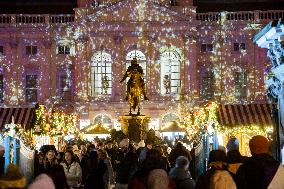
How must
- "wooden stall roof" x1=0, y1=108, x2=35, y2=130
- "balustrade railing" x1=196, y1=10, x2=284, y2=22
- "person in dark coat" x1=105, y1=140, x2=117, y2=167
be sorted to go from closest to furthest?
"person in dark coat" x1=105, y1=140, x2=117, y2=167 → "wooden stall roof" x1=0, y1=108, x2=35, y2=130 → "balustrade railing" x1=196, y1=10, x2=284, y2=22

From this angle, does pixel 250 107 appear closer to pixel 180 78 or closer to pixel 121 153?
pixel 180 78

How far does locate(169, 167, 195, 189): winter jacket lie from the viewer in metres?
8.79

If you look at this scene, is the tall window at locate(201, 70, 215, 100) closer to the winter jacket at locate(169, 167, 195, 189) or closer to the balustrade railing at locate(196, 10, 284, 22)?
the balustrade railing at locate(196, 10, 284, 22)

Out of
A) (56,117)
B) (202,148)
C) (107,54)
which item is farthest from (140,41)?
(202,148)

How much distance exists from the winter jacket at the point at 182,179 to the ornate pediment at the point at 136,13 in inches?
1346

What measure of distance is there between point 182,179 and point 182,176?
70 millimetres

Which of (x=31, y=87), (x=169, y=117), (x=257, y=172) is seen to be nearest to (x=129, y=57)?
(x=169, y=117)

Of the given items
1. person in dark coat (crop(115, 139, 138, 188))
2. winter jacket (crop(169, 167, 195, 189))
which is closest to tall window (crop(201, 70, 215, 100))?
person in dark coat (crop(115, 139, 138, 188))

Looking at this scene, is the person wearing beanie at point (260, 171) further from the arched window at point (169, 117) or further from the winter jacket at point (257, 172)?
the arched window at point (169, 117)

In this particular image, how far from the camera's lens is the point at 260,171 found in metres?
6.63

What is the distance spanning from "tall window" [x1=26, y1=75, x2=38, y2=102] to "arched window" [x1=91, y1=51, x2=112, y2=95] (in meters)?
3.72

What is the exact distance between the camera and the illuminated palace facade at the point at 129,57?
4300 centimetres

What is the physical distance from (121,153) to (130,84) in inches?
321

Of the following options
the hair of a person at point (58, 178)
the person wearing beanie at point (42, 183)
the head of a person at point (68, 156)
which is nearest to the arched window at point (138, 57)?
the head of a person at point (68, 156)
